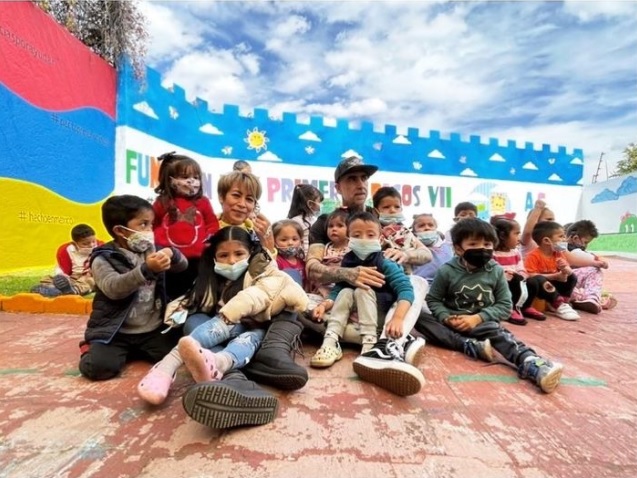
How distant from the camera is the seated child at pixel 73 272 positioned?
4.04m

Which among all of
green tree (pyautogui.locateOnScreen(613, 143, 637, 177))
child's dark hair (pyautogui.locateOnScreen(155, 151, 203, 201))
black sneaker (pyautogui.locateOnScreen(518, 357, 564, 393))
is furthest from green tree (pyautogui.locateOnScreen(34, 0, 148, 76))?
green tree (pyautogui.locateOnScreen(613, 143, 637, 177))

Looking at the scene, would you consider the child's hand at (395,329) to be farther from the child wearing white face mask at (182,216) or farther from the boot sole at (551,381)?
the child wearing white face mask at (182,216)

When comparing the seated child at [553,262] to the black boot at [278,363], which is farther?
the seated child at [553,262]

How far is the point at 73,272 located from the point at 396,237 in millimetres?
3629

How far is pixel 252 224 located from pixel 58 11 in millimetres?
6236

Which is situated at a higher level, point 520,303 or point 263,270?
point 263,270

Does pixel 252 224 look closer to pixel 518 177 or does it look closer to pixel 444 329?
pixel 444 329

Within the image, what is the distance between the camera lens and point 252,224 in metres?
2.48

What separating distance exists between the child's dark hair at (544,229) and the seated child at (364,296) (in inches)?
86.9

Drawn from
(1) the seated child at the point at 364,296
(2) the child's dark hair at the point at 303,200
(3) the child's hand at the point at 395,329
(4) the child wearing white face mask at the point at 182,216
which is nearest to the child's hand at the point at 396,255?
(1) the seated child at the point at 364,296

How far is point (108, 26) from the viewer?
6.41 meters

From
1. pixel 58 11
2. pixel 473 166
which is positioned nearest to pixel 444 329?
pixel 58 11

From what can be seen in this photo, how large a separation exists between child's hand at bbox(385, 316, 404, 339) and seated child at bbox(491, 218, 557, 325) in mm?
1695

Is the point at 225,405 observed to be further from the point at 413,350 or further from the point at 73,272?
the point at 73,272
